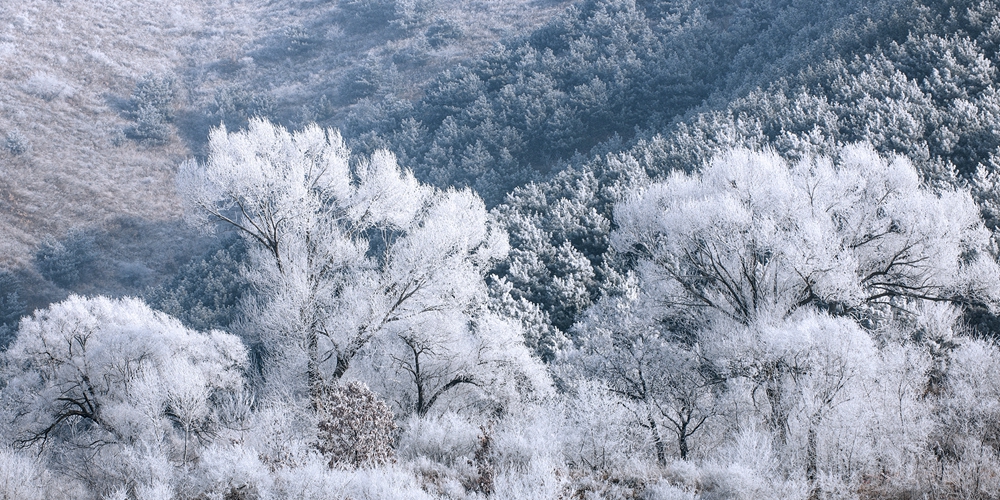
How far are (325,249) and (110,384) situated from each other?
7591 millimetres

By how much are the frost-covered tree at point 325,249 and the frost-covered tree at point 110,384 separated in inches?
95.4

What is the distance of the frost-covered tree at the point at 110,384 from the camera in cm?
1641

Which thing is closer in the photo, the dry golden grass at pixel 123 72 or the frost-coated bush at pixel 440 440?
the frost-coated bush at pixel 440 440

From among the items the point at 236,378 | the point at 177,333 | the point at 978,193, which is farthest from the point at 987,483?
the point at 177,333

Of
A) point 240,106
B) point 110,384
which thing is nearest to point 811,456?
point 110,384

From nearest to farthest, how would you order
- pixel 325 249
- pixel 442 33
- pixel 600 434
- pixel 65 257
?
pixel 600 434, pixel 325 249, pixel 65 257, pixel 442 33

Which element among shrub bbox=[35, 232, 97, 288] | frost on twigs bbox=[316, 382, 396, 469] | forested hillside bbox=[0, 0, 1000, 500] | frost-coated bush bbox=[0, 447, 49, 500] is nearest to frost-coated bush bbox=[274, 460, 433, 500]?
forested hillside bbox=[0, 0, 1000, 500]

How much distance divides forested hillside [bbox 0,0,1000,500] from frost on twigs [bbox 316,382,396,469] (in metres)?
0.05

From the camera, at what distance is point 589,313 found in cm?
1955

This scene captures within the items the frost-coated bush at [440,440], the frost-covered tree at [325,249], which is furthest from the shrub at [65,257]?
the frost-coated bush at [440,440]

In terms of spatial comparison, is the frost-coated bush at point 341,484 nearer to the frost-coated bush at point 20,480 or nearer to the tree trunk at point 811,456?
the frost-coated bush at point 20,480

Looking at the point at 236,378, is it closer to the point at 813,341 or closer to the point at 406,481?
the point at 406,481

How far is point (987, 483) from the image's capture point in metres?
9.28

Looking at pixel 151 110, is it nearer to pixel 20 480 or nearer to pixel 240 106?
pixel 240 106
